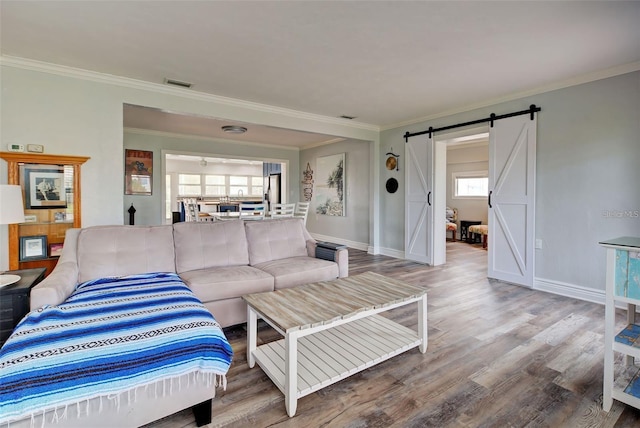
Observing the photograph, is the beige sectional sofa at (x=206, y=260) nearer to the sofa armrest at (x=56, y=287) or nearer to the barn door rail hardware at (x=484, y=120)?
the sofa armrest at (x=56, y=287)

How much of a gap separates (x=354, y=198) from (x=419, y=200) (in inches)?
68.8

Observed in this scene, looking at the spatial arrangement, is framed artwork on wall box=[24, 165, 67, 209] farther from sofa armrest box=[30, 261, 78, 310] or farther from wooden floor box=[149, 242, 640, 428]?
wooden floor box=[149, 242, 640, 428]

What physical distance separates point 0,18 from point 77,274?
206 centimetres

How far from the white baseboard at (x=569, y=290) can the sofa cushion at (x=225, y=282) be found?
11.3 ft

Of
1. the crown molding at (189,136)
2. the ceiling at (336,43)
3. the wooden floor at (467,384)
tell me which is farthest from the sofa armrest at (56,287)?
the crown molding at (189,136)

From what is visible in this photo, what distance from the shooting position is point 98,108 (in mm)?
3453

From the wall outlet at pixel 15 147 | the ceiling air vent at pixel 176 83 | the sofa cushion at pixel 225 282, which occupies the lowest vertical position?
the sofa cushion at pixel 225 282

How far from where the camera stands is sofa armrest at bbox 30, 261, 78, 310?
181 centimetres

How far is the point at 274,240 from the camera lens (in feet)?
11.6

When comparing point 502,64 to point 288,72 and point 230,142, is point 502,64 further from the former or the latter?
point 230,142

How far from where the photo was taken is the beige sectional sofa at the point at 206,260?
2545 mm

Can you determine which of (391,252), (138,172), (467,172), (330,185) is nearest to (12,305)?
(138,172)

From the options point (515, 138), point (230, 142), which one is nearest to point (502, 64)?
point (515, 138)

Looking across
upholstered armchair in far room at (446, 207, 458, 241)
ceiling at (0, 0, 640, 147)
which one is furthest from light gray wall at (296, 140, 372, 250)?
upholstered armchair in far room at (446, 207, 458, 241)
